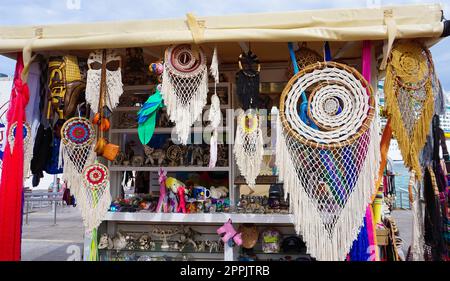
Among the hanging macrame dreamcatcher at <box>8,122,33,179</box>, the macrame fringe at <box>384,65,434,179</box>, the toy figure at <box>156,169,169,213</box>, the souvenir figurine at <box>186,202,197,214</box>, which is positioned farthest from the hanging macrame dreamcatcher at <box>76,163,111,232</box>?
Result: the macrame fringe at <box>384,65,434,179</box>

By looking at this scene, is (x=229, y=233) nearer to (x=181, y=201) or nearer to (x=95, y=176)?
(x=181, y=201)

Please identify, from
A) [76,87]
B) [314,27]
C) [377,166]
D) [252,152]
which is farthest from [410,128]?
[76,87]

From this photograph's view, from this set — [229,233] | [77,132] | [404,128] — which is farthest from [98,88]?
[404,128]

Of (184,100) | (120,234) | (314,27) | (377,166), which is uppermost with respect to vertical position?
(314,27)

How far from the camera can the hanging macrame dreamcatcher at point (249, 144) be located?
7.04 ft

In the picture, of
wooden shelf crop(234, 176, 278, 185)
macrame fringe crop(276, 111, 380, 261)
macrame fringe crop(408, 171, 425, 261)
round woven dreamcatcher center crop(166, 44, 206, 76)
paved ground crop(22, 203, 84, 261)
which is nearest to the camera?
macrame fringe crop(276, 111, 380, 261)

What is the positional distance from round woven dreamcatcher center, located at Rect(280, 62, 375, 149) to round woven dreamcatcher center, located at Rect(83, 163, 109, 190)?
125 centimetres

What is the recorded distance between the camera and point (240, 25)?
1920mm

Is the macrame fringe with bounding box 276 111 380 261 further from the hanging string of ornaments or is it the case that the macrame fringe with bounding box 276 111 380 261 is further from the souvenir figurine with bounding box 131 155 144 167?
the souvenir figurine with bounding box 131 155 144 167

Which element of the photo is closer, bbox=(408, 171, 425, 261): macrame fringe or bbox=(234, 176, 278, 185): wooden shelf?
bbox=(408, 171, 425, 261): macrame fringe

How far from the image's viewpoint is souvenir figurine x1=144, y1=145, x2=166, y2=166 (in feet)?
9.36

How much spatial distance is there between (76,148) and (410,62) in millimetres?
2156
